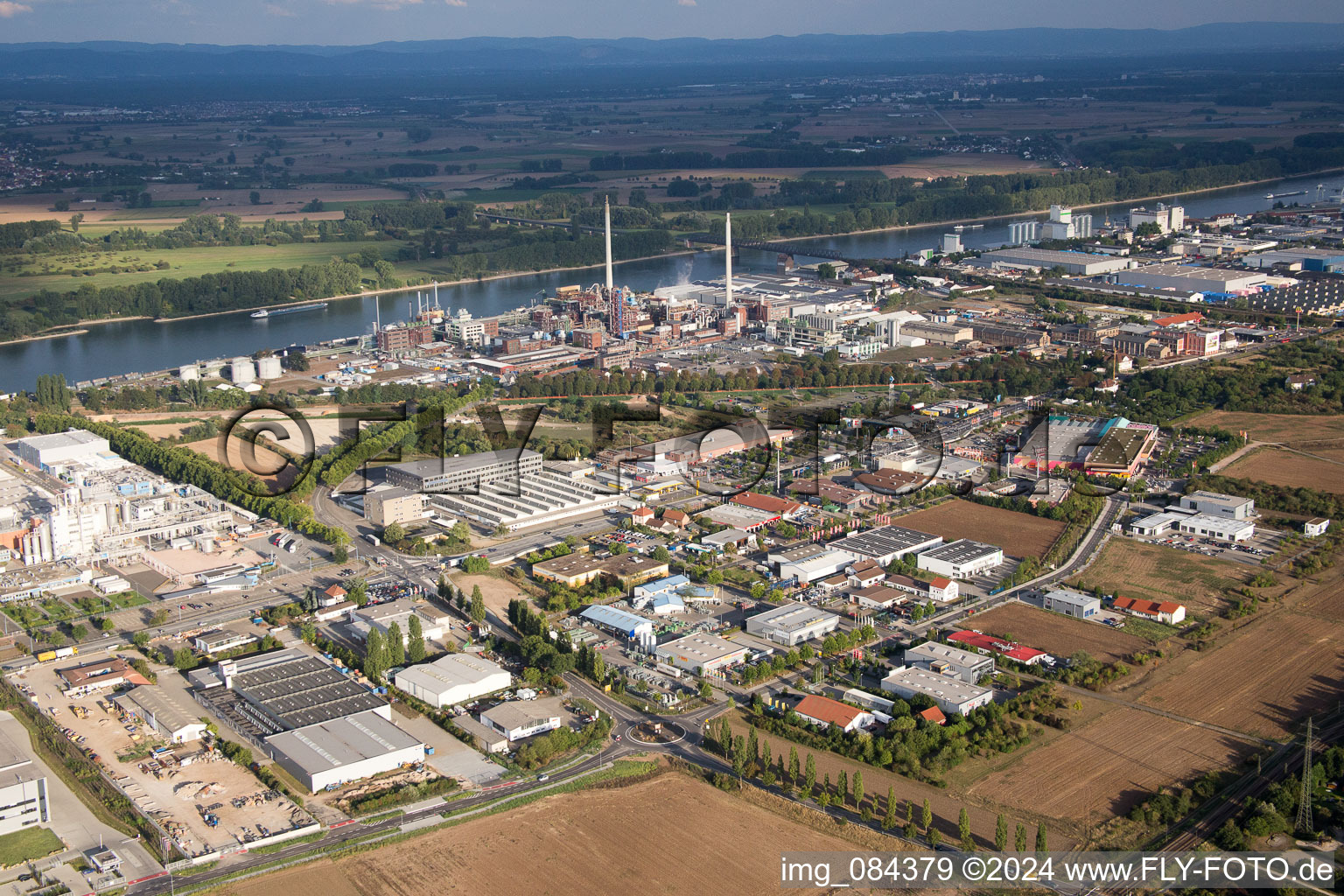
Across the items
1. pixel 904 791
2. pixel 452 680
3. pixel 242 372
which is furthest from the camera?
pixel 242 372

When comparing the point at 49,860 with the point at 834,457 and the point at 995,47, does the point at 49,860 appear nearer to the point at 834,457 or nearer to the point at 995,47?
the point at 834,457

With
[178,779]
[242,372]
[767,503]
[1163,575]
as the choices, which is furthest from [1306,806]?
[242,372]

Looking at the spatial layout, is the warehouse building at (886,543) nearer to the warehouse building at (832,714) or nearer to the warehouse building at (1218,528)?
the warehouse building at (1218,528)

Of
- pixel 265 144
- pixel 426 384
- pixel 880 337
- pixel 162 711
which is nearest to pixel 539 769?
pixel 162 711

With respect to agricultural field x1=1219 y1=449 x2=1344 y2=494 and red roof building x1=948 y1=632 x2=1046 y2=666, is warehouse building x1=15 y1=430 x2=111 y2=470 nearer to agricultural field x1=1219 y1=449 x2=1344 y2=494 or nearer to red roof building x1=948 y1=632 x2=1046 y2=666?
red roof building x1=948 y1=632 x2=1046 y2=666

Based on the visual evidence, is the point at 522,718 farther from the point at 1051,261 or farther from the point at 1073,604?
the point at 1051,261

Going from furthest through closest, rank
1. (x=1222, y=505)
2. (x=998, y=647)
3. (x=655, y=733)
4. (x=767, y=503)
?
1. (x=767, y=503)
2. (x=1222, y=505)
3. (x=998, y=647)
4. (x=655, y=733)
